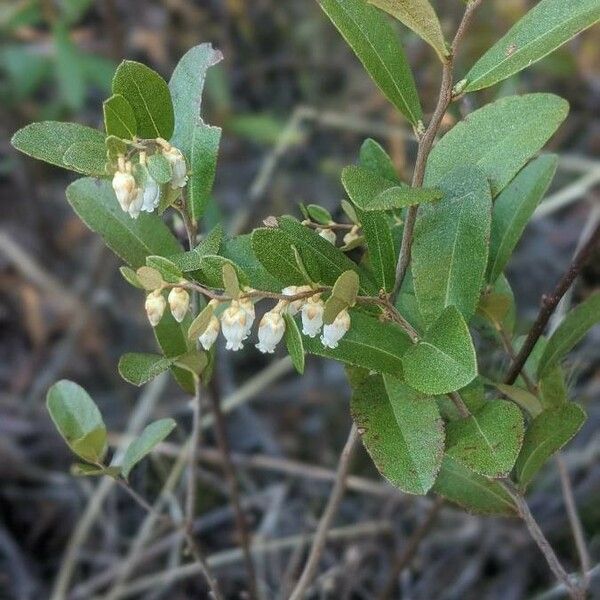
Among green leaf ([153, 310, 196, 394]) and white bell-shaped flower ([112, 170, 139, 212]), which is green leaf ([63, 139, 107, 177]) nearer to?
white bell-shaped flower ([112, 170, 139, 212])

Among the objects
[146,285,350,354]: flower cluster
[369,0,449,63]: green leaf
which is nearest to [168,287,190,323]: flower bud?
[146,285,350,354]: flower cluster

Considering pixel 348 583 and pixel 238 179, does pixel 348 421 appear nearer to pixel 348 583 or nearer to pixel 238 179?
pixel 348 583

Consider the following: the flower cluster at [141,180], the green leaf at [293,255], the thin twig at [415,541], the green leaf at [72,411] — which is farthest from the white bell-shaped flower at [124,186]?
the thin twig at [415,541]

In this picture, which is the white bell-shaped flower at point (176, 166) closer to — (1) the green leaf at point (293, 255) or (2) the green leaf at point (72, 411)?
(1) the green leaf at point (293, 255)

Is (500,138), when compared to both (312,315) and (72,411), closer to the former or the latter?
(312,315)

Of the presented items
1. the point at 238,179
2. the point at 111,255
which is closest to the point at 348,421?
the point at 111,255
